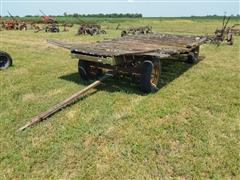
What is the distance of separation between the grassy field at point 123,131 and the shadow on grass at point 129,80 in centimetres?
3

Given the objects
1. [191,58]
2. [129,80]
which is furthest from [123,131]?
[191,58]

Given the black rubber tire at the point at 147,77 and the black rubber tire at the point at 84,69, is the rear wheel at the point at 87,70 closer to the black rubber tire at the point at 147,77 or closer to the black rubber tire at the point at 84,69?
the black rubber tire at the point at 84,69

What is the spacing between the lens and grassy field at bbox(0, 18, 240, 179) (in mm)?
3986

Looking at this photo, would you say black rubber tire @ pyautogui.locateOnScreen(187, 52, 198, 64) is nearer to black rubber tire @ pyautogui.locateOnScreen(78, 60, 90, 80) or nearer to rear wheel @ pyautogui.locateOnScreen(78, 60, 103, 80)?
rear wheel @ pyautogui.locateOnScreen(78, 60, 103, 80)

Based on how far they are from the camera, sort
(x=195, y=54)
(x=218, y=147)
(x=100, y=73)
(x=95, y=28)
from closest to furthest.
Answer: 1. (x=218, y=147)
2. (x=100, y=73)
3. (x=195, y=54)
4. (x=95, y=28)

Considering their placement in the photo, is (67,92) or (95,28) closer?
(67,92)

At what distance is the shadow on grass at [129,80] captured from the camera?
725 centimetres

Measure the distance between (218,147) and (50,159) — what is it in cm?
265

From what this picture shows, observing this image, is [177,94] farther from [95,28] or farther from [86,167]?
[95,28]

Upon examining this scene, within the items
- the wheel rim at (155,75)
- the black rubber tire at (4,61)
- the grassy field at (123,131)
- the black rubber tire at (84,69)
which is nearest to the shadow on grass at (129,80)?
the grassy field at (123,131)

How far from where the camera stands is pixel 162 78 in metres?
8.38

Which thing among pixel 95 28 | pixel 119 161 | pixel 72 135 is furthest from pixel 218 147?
pixel 95 28

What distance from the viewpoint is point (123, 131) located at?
5.02 metres

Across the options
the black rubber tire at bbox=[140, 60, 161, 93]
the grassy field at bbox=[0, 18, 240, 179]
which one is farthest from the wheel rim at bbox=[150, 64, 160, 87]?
the grassy field at bbox=[0, 18, 240, 179]
